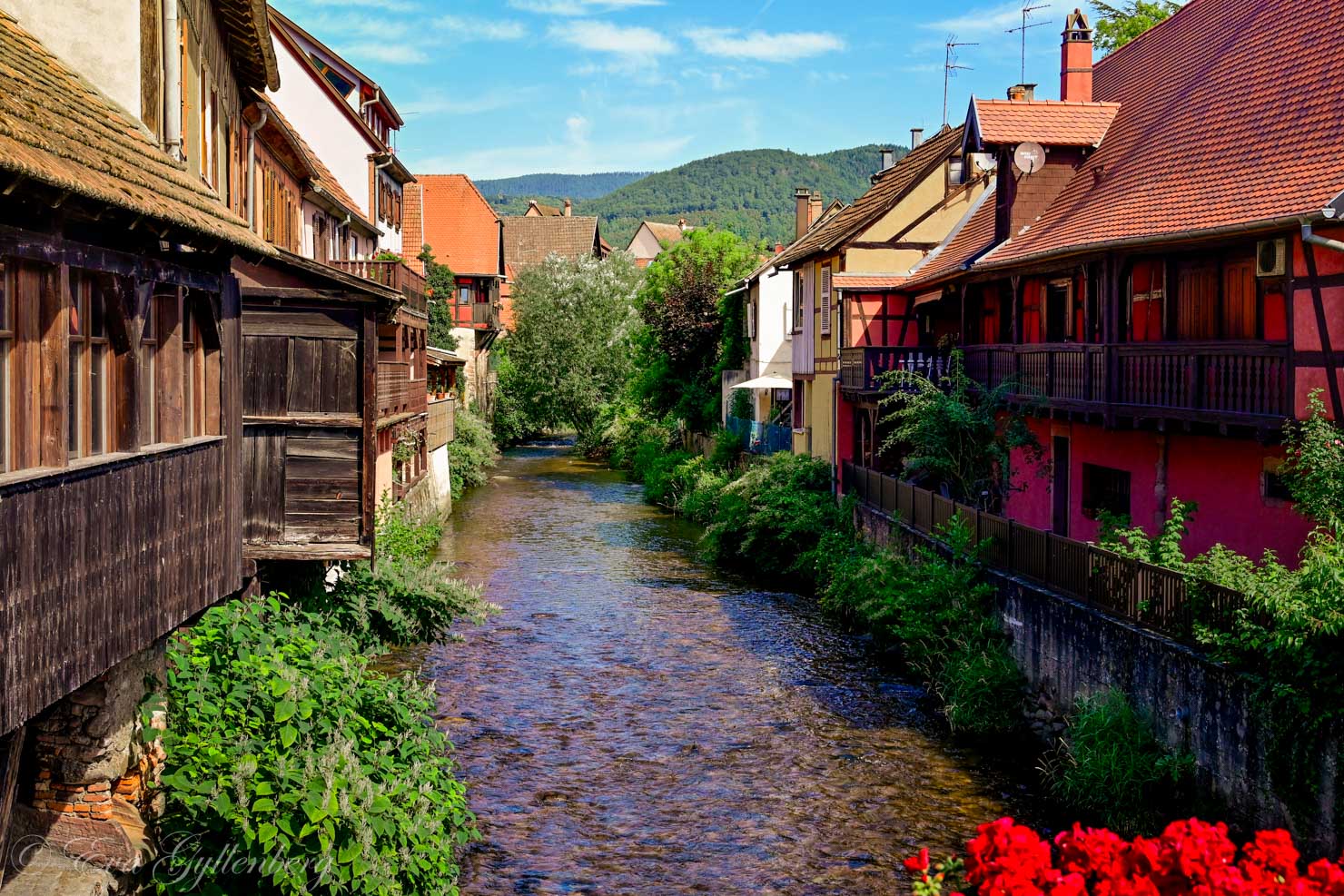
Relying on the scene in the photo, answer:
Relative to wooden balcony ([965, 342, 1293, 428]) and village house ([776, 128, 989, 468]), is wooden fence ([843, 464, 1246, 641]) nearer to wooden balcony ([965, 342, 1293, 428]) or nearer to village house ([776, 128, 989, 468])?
wooden balcony ([965, 342, 1293, 428])

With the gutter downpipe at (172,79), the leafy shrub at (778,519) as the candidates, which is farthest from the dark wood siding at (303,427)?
the leafy shrub at (778,519)

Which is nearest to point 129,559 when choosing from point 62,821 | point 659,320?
point 62,821

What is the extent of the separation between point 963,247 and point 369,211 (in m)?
16.1

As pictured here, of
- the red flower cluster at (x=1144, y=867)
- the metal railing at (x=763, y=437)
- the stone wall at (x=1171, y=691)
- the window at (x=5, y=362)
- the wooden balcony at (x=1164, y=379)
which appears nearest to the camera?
the red flower cluster at (x=1144, y=867)

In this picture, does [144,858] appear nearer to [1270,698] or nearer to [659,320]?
[1270,698]

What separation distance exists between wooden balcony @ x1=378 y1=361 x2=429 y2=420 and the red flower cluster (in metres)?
19.4

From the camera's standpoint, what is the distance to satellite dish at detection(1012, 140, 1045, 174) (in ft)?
73.3

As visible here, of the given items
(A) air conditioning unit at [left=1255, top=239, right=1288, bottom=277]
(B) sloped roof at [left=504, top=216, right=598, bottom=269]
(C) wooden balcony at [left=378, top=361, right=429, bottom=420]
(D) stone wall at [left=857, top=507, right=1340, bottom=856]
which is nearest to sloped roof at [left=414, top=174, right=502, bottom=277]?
(B) sloped roof at [left=504, top=216, right=598, bottom=269]

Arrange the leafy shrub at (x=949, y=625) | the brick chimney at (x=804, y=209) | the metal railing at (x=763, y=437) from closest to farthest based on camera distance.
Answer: the leafy shrub at (x=949, y=625) < the metal railing at (x=763, y=437) < the brick chimney at (x=804, y=209)

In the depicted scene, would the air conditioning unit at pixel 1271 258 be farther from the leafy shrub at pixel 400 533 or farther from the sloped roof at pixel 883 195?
the leafy shrub at pixel 400 533

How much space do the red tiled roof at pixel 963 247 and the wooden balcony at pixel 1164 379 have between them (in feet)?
11.7

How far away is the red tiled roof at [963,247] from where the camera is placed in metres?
24.0

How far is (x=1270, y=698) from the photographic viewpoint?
34.2ft

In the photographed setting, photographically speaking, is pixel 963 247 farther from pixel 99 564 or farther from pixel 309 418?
pixel 99 564
